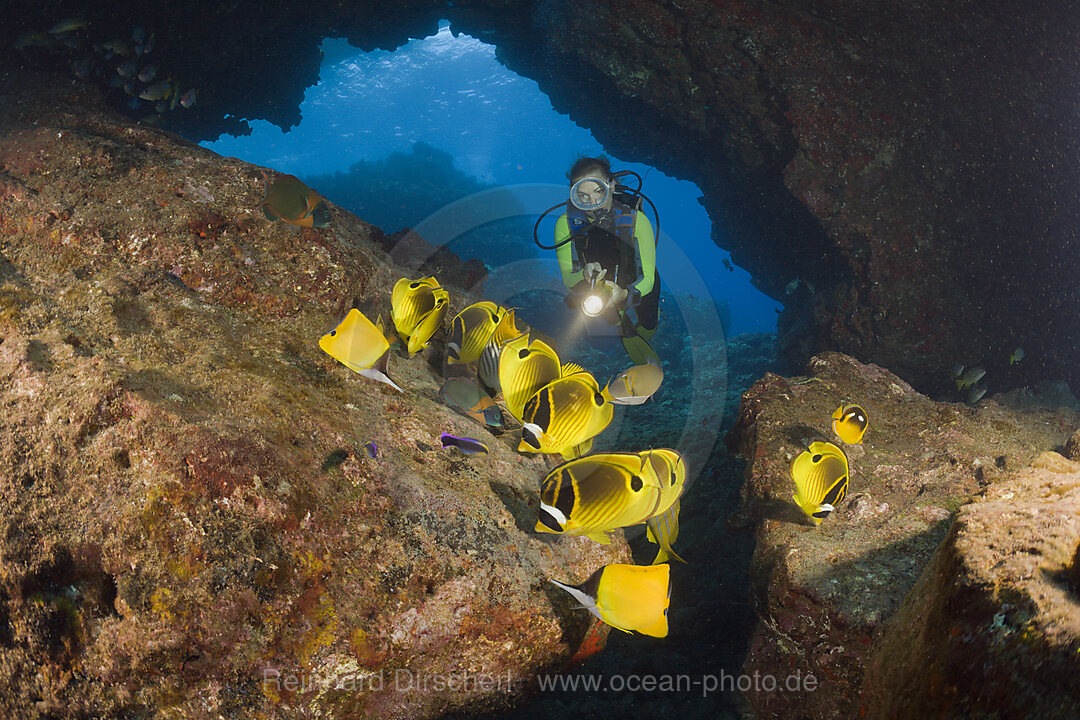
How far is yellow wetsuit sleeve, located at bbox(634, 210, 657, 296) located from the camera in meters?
4.91

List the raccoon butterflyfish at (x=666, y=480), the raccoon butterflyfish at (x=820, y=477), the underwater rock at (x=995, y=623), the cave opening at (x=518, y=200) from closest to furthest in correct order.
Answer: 1. the underwater rock at (x=995, y=623)
2. the raccoon butterflyfish at (x=666, y=480)
3. the raccoon butterflyfish at (x=820, y=477)
4. the cave opening at (x=518, y=200)

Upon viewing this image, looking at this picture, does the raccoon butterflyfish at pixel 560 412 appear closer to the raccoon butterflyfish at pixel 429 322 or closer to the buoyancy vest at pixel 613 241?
the raccoon butterflyfish at pixel 429 322

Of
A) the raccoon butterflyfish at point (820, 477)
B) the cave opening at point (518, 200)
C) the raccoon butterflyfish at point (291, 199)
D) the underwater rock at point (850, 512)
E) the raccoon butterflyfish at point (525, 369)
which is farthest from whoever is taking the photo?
the cave opening at point (518, 200)

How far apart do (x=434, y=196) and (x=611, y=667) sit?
25.2 meters

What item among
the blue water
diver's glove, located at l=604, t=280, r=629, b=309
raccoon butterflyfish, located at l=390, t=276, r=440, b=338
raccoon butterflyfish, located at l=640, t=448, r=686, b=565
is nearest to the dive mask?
diver's glove, located at l=604, t=280, r=629, b=309

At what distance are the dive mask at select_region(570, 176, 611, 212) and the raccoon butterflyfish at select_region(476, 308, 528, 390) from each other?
2.49m

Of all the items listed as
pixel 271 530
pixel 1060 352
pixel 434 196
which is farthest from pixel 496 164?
pixel 271 530

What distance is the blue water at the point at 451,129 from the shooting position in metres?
47.5

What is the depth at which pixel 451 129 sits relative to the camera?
69.2 metres

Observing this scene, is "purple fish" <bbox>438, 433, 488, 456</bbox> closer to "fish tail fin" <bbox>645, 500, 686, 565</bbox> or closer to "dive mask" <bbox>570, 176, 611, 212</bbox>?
"fish tail fin" <bbox>645, 500, 686, 565</bbox>

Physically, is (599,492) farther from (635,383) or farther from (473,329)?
(635,383)

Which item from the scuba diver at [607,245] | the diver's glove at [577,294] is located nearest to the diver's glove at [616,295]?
the scuba diver at [607,245]

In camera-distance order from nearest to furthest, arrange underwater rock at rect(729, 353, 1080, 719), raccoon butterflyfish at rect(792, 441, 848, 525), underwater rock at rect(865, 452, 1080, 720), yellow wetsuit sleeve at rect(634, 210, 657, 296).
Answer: underwater rock at rect(865, 452, 1080, 720), underwater rock at rect(729, 353, 1080, 719), raccoon butterflyfish at rect(792, 441, 848, 525), yellow wetsuit sleeve at rect(634, 210, 657, 296)

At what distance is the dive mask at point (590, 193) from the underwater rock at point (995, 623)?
151 inches
